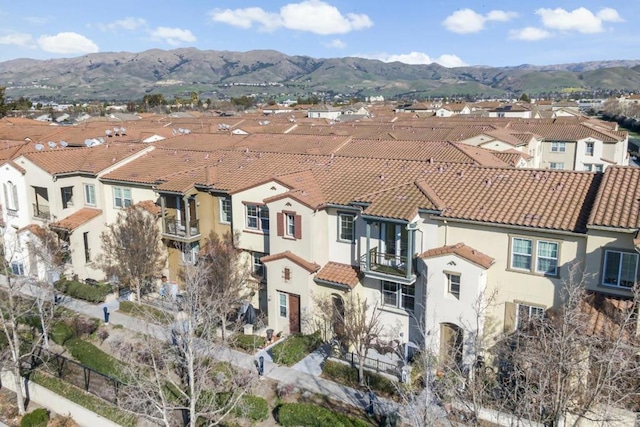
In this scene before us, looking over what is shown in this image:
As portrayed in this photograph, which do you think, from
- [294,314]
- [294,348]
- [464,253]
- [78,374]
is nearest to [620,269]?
[464,253]

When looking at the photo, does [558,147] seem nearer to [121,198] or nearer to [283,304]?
[283,304]

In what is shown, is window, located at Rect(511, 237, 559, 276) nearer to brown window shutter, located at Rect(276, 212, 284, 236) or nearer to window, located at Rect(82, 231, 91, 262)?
brown window shutter, located at Rect(276, 212, 284, 236)

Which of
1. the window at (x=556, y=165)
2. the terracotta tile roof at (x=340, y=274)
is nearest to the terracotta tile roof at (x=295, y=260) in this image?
the terracotta tile roof at (x=340, y=274)

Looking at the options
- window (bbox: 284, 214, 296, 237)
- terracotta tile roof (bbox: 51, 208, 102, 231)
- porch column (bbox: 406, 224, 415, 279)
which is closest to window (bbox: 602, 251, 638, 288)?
porch column (bbox: 406, 224, 415, 279)

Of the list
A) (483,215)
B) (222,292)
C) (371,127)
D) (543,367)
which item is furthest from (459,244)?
(371,127)

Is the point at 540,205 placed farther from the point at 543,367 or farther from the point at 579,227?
the point at 543,367

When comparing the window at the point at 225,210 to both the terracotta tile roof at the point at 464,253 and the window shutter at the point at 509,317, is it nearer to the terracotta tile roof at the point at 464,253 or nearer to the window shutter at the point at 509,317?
the terracotta tile roof at the point at 464,253
